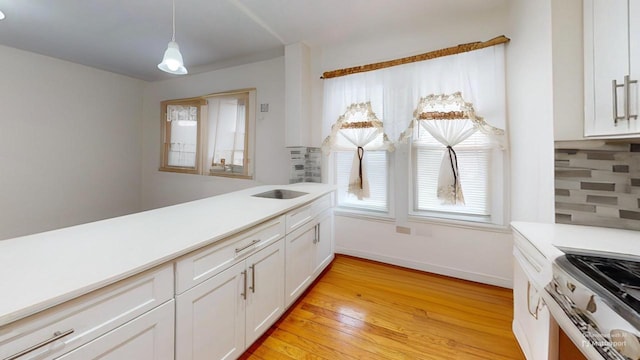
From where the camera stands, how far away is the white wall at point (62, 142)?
3.05 meters

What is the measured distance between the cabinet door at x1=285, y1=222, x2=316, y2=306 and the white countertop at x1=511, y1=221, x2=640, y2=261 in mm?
1475

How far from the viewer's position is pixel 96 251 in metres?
0.93

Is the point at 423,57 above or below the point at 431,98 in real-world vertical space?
above

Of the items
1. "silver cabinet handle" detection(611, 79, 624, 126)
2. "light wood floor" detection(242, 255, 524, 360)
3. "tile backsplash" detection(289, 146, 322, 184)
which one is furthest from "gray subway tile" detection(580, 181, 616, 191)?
"tile backsplash" detection(289, 146, 322, 184)

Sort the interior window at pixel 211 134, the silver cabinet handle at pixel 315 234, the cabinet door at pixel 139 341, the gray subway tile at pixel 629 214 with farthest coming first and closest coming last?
1. the interior window at pixel 211 134
2. the silver cabinet handle at pixel 315 234
3. the gray subway tile at pixel 629 214
4. the cabinet door at pixel 139 341

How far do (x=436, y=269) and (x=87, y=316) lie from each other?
2.76 meters

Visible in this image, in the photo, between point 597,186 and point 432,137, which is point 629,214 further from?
point 432,137

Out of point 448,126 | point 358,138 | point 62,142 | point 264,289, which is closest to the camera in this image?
point 264,289

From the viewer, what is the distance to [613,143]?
1.32m

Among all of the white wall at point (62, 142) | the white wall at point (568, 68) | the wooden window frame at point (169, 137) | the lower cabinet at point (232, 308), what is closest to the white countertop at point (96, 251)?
the lower cabinet at point (232, 308)

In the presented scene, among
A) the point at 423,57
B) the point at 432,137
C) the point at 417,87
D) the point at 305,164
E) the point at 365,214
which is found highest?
the point at 423,57

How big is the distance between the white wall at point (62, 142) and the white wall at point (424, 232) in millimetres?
3601

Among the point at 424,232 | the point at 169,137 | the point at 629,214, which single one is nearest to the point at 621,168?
the point at 629,214

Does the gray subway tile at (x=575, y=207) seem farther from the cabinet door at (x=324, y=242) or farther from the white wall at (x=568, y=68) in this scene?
the cabinet door at (x=324, y=242)
